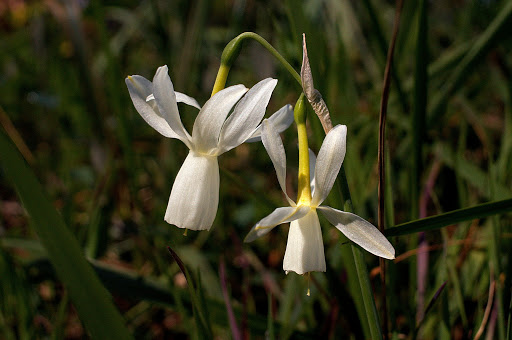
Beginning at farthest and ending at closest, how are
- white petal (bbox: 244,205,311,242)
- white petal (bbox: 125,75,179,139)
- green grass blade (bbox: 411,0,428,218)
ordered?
green grass blade (bbox: 411,0,428,218) < white petal (bbox: 125,75,179,139) < white petal (bbox: 244,205,311,242)

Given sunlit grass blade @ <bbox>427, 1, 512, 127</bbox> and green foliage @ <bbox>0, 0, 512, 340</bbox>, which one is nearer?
green foliage @ <bbox>0, 0, 512, 340</bbox>

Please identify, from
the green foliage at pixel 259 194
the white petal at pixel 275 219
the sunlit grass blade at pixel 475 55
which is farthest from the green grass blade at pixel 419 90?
the white petal at pixel 275 219

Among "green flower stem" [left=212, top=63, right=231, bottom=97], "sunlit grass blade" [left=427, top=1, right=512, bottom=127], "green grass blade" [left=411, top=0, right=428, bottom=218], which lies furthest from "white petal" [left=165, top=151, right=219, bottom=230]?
"sunlit grass blade" [left=427, top=1, right=512, bottom=127]

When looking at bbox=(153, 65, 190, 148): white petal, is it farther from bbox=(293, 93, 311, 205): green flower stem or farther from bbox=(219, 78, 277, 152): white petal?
bbox=(293, 93, 311, 205): green flower stem

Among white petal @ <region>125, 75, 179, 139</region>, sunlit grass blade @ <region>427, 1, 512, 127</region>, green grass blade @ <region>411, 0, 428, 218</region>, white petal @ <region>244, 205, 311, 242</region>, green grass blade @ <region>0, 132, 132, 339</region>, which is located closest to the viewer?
green grass blade @ <region>0, 132, 132, 339</region>

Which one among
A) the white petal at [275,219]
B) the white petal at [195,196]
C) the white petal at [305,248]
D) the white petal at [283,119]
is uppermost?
the white petal at [283,119]

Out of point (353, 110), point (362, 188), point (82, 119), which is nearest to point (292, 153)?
point (353, 110)

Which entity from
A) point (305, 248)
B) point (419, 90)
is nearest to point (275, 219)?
point (305, 248)

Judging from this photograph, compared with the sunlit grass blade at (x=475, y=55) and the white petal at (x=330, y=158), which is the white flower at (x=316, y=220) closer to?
the white petal at (x=330, y=158)
